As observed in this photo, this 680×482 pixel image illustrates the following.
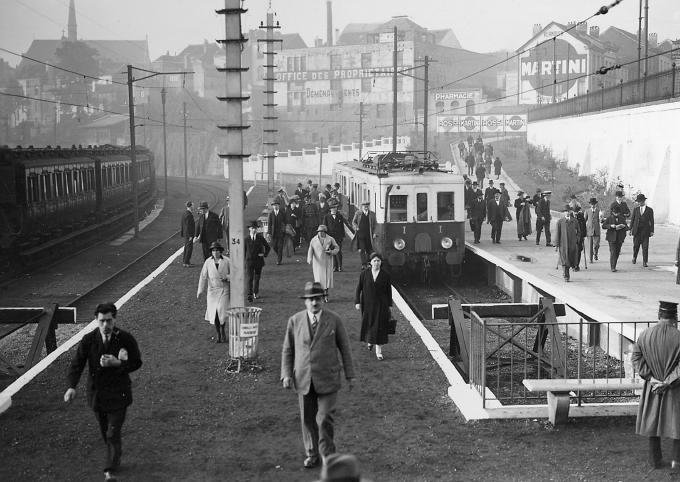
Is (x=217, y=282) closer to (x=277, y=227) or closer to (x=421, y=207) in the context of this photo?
(x=277, y=227)

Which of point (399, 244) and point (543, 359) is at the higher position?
point (399, 244)

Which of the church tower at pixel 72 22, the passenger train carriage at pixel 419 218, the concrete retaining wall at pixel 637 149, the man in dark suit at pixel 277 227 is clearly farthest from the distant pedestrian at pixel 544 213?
the church tower at pixel 72 22

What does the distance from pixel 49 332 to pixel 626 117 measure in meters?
27.0

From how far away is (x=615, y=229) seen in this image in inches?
765

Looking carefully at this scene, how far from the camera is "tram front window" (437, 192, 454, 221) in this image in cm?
2239

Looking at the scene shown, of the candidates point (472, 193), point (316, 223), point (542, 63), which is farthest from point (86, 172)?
Answer: point (542, 63)

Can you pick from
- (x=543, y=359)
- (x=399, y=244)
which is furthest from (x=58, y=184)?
(x=543, y=359)

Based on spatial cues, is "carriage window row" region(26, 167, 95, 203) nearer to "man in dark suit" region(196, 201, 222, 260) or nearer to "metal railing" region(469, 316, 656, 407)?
"man in dark suit" region(196, 201, 222, 260)

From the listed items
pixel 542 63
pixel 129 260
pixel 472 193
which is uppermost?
pixel 542 63

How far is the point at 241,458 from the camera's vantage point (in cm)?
847

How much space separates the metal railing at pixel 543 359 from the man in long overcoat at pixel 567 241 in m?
2.03

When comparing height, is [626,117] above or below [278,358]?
above

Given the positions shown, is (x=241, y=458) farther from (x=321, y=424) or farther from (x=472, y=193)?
(x=472, y=193)

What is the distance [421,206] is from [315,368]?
14592mm
